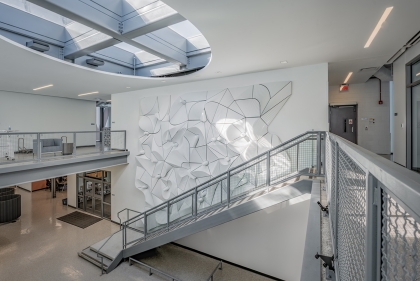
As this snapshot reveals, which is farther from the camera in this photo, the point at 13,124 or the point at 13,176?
the point at 13,124

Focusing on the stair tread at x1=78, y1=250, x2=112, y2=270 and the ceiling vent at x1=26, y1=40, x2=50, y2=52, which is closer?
the ceiling vent at x1=26, y1=40, x2=50, y2=52

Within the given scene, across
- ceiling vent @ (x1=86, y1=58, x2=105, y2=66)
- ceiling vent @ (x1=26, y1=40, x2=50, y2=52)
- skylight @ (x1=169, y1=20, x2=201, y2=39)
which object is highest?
skylight @ (x1=169, y1=20, x2=201, y2=39)

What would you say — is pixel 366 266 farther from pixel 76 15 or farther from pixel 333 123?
pixel 333 123

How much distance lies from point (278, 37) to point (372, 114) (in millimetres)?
6040

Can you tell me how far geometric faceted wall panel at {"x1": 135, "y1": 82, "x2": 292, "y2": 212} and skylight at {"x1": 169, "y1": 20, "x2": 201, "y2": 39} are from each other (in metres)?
1.84

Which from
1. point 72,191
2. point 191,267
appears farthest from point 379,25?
point 72,191

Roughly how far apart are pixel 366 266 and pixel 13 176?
7.70m

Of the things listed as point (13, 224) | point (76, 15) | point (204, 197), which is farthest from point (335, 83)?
point (13, 224)

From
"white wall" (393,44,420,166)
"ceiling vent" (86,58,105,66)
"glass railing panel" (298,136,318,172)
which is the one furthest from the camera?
"ceiling vent" (86,58,105,66)

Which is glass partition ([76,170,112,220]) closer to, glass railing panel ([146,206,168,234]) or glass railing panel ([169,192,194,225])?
glass railing panel ([146,206,168,234])

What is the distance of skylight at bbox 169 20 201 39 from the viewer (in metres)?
5.39

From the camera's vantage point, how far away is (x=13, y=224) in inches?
371

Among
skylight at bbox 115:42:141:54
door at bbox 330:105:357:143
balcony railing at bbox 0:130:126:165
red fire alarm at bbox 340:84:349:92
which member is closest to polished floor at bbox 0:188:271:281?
balcony railing at bbox 0:130:126:165

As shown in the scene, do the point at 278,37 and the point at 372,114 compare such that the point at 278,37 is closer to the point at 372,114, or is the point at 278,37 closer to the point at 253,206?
the point at 253,206
